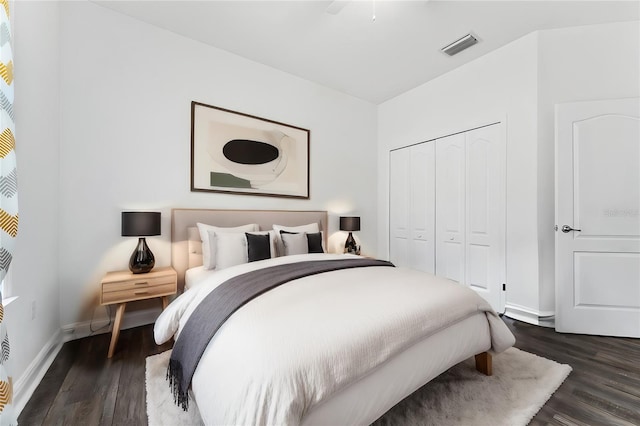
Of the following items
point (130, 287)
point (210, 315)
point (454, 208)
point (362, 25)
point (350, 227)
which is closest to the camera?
point (210, 315)

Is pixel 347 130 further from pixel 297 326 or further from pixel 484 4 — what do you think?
pixel 297 326

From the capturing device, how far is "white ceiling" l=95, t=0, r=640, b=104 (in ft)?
8.25

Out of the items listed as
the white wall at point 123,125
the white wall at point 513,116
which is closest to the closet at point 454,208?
the white wall at point 513,116

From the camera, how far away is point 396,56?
10.8 feet

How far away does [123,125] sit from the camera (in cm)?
263

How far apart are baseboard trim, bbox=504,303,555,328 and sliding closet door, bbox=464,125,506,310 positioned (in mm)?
129

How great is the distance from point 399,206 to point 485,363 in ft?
8.93

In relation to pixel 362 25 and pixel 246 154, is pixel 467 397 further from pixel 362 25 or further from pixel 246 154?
pixel 362 25

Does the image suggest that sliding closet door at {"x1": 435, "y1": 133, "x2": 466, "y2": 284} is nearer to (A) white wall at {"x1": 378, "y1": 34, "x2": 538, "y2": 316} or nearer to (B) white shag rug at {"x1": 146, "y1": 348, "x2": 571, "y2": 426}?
(A) white wall at {"x1": 378, "y1": 34, "x2": 538, "y2": 316}

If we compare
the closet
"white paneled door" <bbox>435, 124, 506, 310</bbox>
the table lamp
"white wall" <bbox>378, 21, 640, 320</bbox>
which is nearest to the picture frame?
the table lamp

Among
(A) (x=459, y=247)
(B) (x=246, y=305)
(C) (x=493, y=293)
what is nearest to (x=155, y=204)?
(B) (x=246, y=305)

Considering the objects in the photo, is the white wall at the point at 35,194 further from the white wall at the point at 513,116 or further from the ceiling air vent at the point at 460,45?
the white wall at the point at 513,116

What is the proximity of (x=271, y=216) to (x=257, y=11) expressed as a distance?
6.82 ft

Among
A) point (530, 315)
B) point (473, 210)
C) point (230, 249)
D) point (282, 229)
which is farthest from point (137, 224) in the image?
point (530, 315)
